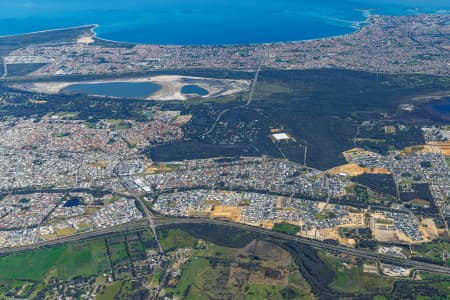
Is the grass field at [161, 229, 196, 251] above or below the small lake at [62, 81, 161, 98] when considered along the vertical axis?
below

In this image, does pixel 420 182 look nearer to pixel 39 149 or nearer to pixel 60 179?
pixel 60 179

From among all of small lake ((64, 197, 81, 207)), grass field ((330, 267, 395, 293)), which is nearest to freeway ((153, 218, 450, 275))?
grass field ((330, 267, 395, 293))

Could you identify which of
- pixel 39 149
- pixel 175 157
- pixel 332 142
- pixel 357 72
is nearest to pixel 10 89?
pixel 39 149

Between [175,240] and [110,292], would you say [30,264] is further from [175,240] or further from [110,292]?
[175,240]

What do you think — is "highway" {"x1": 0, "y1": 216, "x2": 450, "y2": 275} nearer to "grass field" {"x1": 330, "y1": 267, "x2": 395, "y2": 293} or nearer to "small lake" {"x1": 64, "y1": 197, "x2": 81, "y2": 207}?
"grass field" {"x1": 330, "y1": 267, "x2": 395, "y2": 293}

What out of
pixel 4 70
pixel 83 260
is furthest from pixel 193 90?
pixel 4 70

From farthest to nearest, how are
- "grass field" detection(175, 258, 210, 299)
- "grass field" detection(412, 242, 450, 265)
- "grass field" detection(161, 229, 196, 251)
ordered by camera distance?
"grass field" detection(161, 229, 196, 251) → "grass field" detection(412, 242, 450, 265) → "grass field" detection(175, 258, 210, 299)

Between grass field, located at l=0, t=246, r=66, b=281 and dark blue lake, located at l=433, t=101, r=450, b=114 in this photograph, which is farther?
dark blue lake, located at l=433, t=101, r=450, b=114
